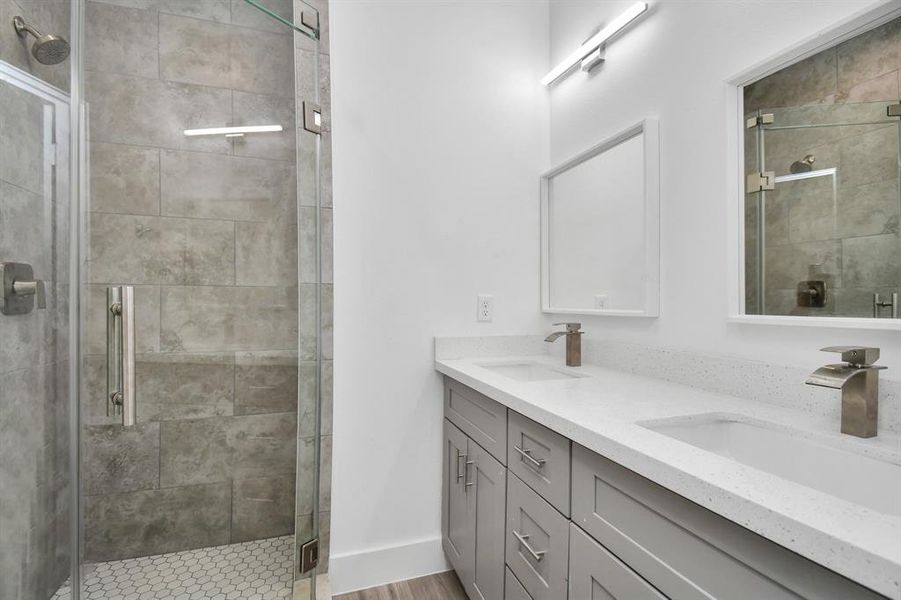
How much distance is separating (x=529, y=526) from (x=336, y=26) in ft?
A: 5.96

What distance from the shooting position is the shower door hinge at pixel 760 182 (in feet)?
3.55

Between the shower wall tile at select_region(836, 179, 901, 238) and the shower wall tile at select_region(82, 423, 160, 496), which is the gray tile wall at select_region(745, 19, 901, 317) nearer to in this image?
the shower wall tile at select_region(836, 179, 901, 238)

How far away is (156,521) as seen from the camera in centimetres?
138

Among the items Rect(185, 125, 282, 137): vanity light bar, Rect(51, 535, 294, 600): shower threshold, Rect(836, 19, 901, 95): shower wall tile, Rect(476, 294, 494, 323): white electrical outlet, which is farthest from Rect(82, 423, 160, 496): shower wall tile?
Rect(836, 19, 901, 95): shower wall tile

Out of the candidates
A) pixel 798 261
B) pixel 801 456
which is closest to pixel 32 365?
pixel 801 456

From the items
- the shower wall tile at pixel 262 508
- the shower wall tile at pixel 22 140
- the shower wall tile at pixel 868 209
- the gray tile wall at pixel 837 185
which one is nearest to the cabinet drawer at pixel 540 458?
the gray tile wall at pixel 837 185

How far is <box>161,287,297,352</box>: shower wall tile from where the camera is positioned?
4.27ft

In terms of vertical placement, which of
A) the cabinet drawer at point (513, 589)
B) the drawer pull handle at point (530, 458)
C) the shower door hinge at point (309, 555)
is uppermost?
the drawer pull handle at point (530, 458)

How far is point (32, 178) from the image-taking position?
3.44 ft

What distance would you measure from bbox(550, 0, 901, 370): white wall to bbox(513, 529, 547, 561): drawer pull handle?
28.0 inches

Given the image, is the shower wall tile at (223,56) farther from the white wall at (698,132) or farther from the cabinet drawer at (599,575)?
the cabinet drawer at (599,575)

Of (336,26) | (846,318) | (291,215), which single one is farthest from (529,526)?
(336,26)

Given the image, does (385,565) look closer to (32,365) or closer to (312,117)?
(32,365)

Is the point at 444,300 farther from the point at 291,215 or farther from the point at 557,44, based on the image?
the point at 557,44
